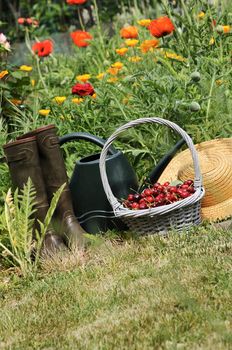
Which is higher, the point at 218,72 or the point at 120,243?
the point at 218,72

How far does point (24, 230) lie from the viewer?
389 cm

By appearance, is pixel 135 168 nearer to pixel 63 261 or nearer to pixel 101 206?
pixel 101 206

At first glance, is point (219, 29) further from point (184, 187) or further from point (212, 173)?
point (184, 187)

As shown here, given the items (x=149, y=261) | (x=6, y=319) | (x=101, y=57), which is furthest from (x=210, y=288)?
(x=101, y=57)

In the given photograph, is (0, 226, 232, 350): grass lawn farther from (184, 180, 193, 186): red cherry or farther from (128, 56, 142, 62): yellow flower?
(128, 56, 142, 62): yellow flower

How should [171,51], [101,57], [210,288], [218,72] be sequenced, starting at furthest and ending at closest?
1. [101,57]
2. [171,51]
3. [218,72]
4. [210,288]

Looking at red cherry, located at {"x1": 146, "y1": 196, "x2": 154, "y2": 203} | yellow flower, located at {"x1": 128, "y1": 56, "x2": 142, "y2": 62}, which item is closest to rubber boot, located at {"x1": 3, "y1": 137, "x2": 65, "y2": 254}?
red cherry, located at {"x1": 146, "y1": 196, "x2": 154, "y2": 203}

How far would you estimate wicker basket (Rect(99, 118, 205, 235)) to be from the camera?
3.88 meters

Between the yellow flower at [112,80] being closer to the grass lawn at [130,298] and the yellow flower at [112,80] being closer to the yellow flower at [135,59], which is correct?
the yellow flower at [135,59]

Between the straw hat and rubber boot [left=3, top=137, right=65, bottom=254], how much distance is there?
2.37 feet

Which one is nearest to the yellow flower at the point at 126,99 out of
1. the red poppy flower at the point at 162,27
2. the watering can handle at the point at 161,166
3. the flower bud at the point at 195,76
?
the red poppy flower at the point at 162,27

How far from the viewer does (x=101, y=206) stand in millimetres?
4305

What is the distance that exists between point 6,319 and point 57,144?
3.93 ft

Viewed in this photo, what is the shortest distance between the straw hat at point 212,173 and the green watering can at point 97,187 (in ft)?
0.43
